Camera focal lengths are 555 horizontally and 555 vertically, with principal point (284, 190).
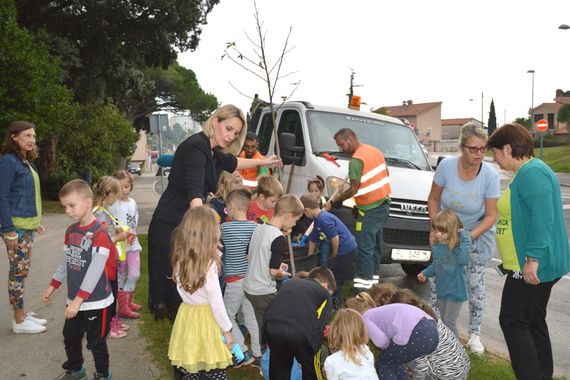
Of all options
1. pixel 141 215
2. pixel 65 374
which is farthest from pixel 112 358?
pixel 141 215

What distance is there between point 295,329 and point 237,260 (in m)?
1.16

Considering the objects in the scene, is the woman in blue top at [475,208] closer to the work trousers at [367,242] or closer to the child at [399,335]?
the work trousers at [367,242]

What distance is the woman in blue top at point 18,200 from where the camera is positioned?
16.1 ft

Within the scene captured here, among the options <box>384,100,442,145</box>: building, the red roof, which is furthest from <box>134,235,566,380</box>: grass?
<box>384,100,442,145</box>: building

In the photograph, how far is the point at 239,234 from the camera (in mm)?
4379

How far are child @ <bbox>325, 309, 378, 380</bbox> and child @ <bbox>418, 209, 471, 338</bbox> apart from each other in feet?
5.48

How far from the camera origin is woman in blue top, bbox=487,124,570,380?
354 cm

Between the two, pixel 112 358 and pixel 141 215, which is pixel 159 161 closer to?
pixel 112 358

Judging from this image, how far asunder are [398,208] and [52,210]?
48.4ft

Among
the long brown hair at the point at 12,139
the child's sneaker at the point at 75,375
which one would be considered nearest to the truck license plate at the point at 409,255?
the child's sneaker at the point at 75,375

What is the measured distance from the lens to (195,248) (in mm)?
3457

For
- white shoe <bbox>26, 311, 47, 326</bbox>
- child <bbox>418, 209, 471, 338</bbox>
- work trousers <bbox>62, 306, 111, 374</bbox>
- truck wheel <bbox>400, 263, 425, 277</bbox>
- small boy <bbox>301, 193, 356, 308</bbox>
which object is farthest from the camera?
truck wheel <bbox>400, 263, 425, 277</bbox>

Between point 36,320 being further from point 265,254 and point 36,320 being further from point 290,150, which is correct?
point 290,150

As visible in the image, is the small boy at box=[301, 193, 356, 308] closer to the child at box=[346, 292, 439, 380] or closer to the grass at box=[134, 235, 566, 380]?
the grass at box=[134, 235, 566, 380]
